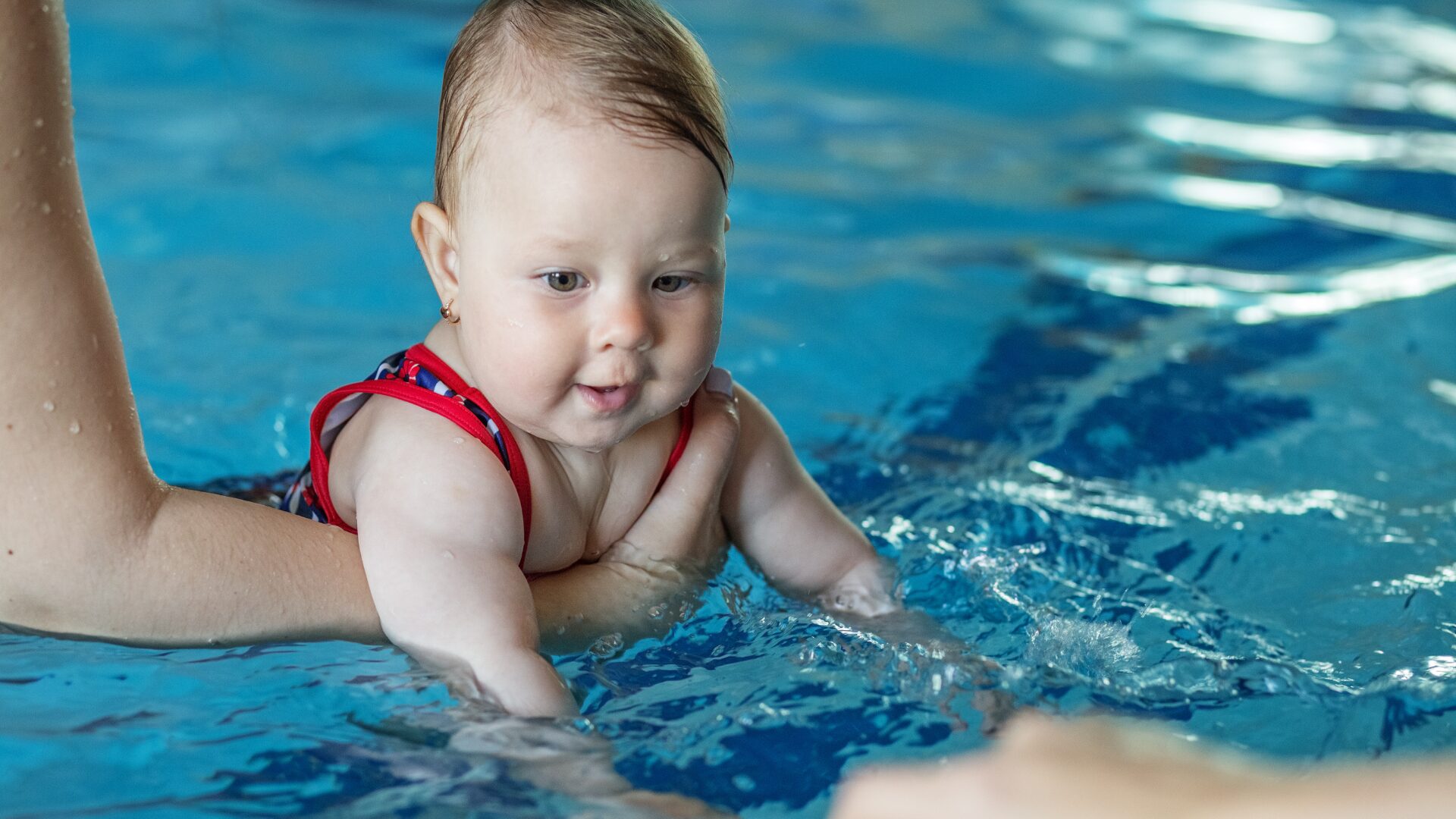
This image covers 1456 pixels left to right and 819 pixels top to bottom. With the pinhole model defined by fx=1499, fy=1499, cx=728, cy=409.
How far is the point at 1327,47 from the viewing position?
7.17m

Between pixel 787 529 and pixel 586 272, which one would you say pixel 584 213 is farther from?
pixel 787 529

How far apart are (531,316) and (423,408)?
207mm

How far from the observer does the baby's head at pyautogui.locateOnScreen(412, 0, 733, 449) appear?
173cm

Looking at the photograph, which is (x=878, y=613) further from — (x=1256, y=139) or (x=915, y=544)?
(x=1256, y=139)

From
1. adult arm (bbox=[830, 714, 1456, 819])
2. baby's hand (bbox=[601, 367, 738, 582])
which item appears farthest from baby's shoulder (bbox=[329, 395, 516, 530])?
adult arm (bbox=[830, 714, 1456, 819])

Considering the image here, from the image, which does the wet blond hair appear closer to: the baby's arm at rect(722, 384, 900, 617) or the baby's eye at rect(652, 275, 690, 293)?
the baby's eye at rect(652, 275, 690, 293)

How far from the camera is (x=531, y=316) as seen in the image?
1.76 metres

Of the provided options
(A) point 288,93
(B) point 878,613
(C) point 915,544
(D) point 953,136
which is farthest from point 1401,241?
(A) point 288,93

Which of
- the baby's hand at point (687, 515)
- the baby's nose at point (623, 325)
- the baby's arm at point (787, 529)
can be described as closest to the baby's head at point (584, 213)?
the baby's nose at point (623, 325)

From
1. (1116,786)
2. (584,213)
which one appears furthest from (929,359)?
(1116,786)

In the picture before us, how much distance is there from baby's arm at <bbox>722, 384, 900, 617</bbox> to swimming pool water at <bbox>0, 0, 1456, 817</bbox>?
0.06 meters

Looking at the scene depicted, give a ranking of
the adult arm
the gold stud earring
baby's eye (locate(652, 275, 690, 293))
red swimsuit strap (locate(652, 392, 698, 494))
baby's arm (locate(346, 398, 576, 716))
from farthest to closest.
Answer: red swimsuit strap (locate(652, 392, 698, 494)) → the gold stud earring → baby's eye (locate(652, 275, 690, 293)) → baby's arm (locate(346, 398, 576, 716)) → the adult arm

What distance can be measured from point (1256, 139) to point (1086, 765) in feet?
17.6

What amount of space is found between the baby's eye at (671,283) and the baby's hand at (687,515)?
28cm
